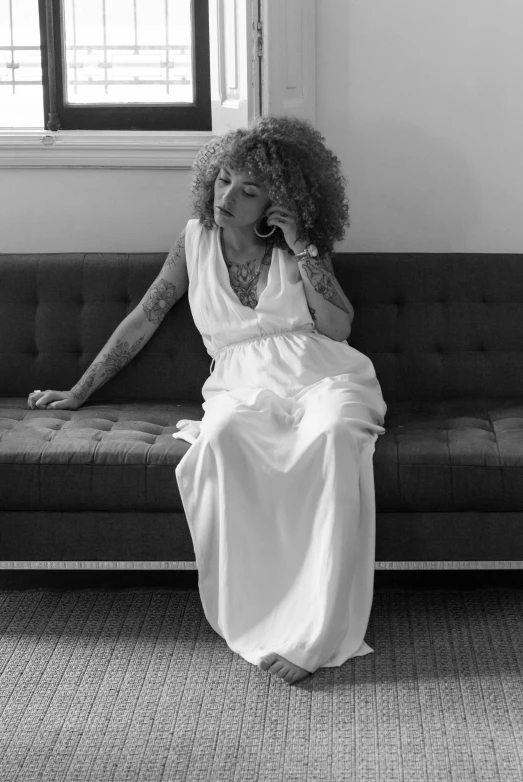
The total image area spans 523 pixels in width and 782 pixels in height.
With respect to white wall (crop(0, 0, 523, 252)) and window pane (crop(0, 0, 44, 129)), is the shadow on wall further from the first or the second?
window pane (crop(0, 0, 44, 129))

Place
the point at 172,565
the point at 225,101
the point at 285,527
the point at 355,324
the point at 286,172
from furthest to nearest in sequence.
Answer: the point at 225,101 < the point at 355,324 < the point at 286,172 < the point at 172,565 < the point at 285,527

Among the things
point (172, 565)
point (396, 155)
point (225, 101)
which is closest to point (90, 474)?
point (172, 565)

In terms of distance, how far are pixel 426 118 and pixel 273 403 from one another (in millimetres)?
1279

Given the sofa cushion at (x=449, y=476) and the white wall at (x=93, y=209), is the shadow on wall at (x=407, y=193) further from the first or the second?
the sofa cushion at (x=449, y=476)

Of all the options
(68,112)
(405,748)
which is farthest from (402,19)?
(405,748)

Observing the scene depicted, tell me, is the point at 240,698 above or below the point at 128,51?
below

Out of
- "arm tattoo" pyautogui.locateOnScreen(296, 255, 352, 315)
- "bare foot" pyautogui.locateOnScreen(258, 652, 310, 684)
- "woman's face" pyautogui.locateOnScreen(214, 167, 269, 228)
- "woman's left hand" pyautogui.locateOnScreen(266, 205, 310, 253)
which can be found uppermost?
"woman's face" pyautogui.locateOnScreen(214, 167, 269, 228)

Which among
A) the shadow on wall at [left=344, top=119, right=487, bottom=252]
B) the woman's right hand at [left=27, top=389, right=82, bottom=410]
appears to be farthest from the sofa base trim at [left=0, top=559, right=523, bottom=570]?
the shadow on wall at [left=344, top=119, right=487, bottom=252]

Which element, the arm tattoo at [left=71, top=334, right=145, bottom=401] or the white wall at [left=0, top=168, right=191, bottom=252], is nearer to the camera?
the arm tattoo at [left=71, top=334, right=145, bottom=401]

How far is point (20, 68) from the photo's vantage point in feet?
11.2

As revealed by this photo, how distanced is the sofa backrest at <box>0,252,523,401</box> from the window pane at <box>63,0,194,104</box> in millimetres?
802

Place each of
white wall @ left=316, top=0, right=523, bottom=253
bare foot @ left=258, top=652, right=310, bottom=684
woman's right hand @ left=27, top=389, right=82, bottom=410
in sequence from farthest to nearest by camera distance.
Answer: white wall @ left=316, top=0, right=523, bottom=253, woman's right hand @ left=27, top=389, right=82, bottom=410, bare foot @ left=258, top=652, right=310, bottom=684

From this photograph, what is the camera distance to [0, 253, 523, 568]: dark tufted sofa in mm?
2281

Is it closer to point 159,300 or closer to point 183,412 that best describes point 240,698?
point 183,412
